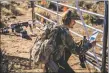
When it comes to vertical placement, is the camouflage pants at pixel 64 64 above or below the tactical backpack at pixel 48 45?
below

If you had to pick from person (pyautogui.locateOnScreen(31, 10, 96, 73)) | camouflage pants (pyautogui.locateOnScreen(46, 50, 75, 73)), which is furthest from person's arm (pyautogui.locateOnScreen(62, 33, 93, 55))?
camouflage pants (pyautogui.locateOnScreen(46, 50, 75, 73))

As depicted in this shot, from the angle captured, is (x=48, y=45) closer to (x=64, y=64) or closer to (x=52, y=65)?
(x=52, y=65)

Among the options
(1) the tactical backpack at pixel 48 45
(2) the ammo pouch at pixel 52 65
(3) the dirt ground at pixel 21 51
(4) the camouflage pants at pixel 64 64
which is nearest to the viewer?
(1) the tactical backpack at pixel 48 45

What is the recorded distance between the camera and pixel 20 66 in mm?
5426

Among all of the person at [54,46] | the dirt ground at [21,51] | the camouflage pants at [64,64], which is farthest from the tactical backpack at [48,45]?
the dirt ground at [21,51]

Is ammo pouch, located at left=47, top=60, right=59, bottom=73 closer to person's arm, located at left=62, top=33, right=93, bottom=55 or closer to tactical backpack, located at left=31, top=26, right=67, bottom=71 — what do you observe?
tactical backpack, located at left=31, top=26, right=67, bottom=71

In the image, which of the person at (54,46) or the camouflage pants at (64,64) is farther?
the camouflage pants at (64,64)

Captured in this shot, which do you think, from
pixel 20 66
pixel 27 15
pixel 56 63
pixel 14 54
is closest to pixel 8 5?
pixel 27 15

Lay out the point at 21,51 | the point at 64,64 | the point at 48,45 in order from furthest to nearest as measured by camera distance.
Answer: the point at 21,51 → the point at 64,64 → the point at 48,45

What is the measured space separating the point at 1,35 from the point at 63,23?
345cm

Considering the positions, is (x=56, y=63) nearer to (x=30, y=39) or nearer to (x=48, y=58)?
(x=48, y=58)

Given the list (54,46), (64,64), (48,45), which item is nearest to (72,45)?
(54,46)

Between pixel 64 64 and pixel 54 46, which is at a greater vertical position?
pixel 54 46

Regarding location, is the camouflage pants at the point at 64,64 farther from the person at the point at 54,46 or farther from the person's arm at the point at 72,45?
the person's arm at the point at 72,45
